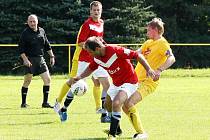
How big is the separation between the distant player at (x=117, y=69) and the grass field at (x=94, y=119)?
759 millimetres

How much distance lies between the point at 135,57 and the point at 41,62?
559 cm

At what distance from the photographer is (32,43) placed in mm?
13789

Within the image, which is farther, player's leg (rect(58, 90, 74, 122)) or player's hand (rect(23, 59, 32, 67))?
player's hand (rect(23, 59, 32, 67))

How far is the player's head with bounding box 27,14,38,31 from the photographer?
13445 millimetres

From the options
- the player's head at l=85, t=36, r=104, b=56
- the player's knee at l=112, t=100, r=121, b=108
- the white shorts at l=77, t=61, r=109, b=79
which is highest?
the player's head at l=85, t=36, r=104, b=56

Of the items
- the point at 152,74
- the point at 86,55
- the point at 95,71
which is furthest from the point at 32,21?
the point at 152,74

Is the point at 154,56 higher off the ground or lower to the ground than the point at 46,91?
higher

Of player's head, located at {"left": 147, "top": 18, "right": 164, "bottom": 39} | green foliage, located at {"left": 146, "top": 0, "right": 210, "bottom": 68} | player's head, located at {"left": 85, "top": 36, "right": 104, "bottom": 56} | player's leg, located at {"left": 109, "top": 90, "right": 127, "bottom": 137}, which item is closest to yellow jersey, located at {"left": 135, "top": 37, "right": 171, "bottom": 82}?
player's head, located at {"left": 147, "top": 18, "right": 164, "bottom": 39}

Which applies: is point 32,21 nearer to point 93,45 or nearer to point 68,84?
point 68,84

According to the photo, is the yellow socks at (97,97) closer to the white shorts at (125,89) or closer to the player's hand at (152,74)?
the white shorts at (125,89)

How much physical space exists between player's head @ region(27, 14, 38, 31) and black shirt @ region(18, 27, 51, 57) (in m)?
0.14

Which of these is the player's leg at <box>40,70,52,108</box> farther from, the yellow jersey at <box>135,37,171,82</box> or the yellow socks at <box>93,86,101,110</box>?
the yellow jersey at <box>135,37,171,82</box>

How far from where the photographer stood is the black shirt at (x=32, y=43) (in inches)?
542

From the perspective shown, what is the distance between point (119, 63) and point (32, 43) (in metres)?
5.29
